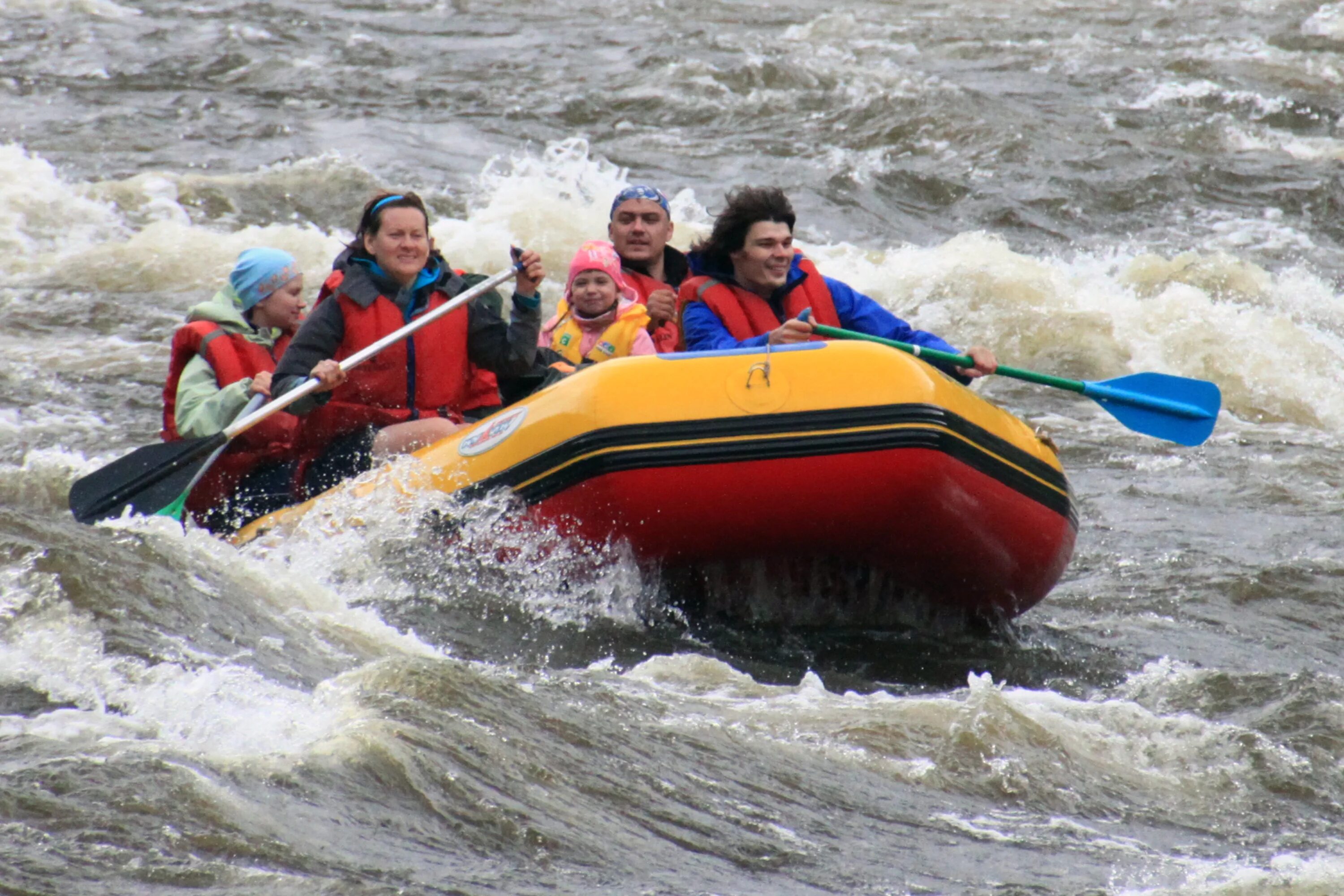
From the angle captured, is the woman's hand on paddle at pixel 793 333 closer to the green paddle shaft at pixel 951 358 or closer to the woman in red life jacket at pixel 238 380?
the green paddle shaft at pixel 951 358

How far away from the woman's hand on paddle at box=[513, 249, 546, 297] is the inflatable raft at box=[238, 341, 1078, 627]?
0.58m

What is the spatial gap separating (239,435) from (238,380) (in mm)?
177

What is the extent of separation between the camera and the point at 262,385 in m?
4.76

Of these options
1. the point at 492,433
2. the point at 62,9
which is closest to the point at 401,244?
the point at 492,433

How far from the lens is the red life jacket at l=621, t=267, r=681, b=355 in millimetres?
5164

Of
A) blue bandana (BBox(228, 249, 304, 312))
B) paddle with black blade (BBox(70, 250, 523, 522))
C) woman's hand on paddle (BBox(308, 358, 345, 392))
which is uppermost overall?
blue bandana (BBox(228, 249, 304, 312))

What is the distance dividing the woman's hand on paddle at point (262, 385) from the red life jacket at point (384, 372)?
196 mm

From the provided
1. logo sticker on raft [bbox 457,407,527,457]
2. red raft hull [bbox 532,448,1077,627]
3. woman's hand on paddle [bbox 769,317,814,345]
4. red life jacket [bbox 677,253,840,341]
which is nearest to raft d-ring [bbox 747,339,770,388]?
red raft hull [bbox 532,448,1077,627]

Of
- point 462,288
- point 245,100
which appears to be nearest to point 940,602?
point 462,288

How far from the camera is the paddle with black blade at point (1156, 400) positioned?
15.2ft

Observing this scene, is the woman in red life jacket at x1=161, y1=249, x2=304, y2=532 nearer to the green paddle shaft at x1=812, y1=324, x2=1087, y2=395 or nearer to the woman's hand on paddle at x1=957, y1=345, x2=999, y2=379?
the green paddle shaft at x1=812, y1=324, x2=1087, y2=395

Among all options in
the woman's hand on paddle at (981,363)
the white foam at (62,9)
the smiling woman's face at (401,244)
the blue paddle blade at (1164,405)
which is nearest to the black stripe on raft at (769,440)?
the woman's hand on paddle at (981,363)

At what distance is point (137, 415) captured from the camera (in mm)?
6984

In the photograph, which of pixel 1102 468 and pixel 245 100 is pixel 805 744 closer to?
pixel 1102 468
